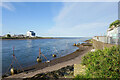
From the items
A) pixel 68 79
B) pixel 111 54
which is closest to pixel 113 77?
pixel 111 54

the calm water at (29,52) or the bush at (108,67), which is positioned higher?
the bush at (108,67)

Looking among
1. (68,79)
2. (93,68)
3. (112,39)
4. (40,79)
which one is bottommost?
(40,79)

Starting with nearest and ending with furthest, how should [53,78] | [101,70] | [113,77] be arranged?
1. [113,77]
2. [101,70]
3. [53,78]

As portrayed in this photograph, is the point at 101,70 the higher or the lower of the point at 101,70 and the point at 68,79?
the higher

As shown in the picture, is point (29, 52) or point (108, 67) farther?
point (29, 52)

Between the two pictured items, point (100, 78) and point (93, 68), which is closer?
point (100, 78)

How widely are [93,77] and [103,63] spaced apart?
2.69ft

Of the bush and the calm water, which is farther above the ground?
the bush

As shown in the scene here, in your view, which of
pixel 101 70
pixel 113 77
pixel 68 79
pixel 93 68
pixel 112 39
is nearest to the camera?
pixel 113 77

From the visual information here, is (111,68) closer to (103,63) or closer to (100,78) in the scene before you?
(103,63)

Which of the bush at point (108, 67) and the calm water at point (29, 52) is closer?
the bush at point (108, 67)

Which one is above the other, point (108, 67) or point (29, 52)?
point (108, 67)

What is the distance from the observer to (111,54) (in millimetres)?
3656

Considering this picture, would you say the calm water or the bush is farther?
the calm water
